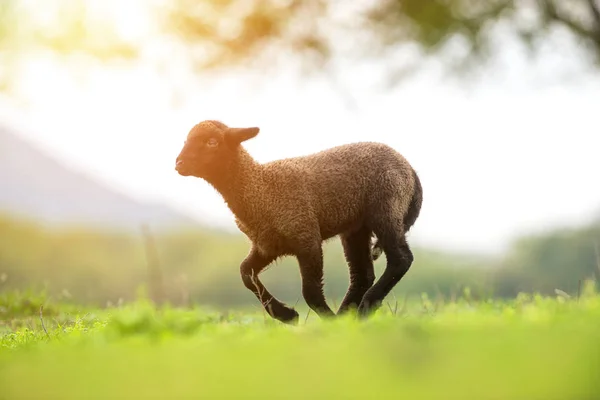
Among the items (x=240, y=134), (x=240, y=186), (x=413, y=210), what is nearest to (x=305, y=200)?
(x=240, y=186)

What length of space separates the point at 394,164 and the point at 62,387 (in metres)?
4.81

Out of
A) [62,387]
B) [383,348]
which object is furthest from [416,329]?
[62,387]

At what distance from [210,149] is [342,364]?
4.16m

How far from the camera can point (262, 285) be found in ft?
23.9

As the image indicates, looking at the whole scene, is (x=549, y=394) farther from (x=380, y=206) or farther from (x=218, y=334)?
(x=380, y=206)

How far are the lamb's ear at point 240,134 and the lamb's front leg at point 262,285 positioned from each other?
3.87ft

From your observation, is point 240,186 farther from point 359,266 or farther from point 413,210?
point 413,210

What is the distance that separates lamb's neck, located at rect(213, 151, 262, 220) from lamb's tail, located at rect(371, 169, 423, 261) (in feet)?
5.02

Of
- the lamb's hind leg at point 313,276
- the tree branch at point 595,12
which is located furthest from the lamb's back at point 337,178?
the tree branch at point 595,12

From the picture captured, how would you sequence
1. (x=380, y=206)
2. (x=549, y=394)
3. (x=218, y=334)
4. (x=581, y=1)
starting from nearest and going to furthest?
(x=549, y=394) < (x=218, y=334) < (x=380, y=206) < (x=581, y=1)

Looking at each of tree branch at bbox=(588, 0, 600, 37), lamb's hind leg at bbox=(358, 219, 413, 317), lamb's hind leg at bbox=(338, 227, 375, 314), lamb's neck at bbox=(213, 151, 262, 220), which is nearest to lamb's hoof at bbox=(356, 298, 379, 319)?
lamb's hind leg at bbox=(358, 219, 413, 317)

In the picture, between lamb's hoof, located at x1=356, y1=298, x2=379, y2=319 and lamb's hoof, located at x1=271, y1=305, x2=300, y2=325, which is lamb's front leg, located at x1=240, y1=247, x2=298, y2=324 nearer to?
lamb's hoof, located at x1=271, y1=305, x2=300, y2=325

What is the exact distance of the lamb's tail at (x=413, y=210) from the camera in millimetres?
7707

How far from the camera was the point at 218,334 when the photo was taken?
489cm
